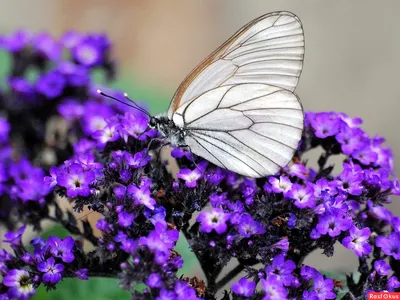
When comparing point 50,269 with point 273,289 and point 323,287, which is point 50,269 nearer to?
→ point 273,289

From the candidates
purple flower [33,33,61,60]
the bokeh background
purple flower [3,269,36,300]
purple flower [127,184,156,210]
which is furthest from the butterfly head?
the bokeh background

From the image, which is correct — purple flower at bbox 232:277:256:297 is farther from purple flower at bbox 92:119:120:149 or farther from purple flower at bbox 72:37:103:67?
purple flower at bbox 72:37:103:67

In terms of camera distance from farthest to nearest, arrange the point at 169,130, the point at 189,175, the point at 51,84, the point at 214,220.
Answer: the point at 51,84 → the point at 169,130 → the point at 189,175 → the point at 214,220

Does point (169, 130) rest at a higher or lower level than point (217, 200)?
higher


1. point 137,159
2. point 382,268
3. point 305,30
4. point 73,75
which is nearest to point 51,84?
point 73,75

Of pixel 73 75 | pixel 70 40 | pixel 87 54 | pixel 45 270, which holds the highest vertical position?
pixel 70 40

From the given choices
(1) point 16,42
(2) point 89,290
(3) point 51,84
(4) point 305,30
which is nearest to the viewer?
(2) point 89,290
